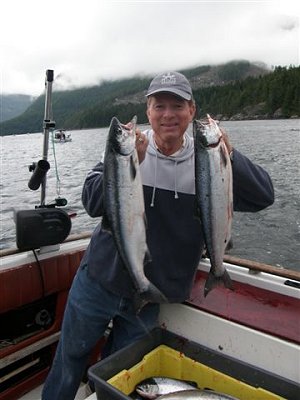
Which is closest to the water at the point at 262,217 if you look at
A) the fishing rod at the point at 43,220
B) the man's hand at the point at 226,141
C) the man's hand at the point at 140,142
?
the fishing rod at the point at 43,220

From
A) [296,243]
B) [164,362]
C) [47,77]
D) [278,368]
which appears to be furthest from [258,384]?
[296,243]

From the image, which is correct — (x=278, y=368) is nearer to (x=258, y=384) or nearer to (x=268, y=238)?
(x=258, y=384)

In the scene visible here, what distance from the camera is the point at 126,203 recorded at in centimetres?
262

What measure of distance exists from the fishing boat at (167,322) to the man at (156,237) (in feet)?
1.07

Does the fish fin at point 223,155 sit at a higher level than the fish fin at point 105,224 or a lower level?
higher

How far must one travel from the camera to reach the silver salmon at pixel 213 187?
2561 millimetres

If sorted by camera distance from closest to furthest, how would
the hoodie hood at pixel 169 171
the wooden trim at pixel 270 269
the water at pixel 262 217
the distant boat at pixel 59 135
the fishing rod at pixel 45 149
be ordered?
the hoodie hood at pixel 169 171
the wooden trim at pixel 270 269
the fishing rod at pixel 45 149
the water at pixel 262 217
the distant boat at pixel 59 135

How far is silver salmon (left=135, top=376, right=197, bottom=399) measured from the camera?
9.37ft

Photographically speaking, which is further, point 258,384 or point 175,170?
point 175,170

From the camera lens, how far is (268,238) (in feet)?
40.1

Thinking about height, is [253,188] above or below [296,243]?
above

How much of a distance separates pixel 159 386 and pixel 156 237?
105cm

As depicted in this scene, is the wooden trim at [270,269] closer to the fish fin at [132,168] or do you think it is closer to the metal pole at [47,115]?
the fish fin at [132,168]

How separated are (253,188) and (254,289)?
3.70 feet
